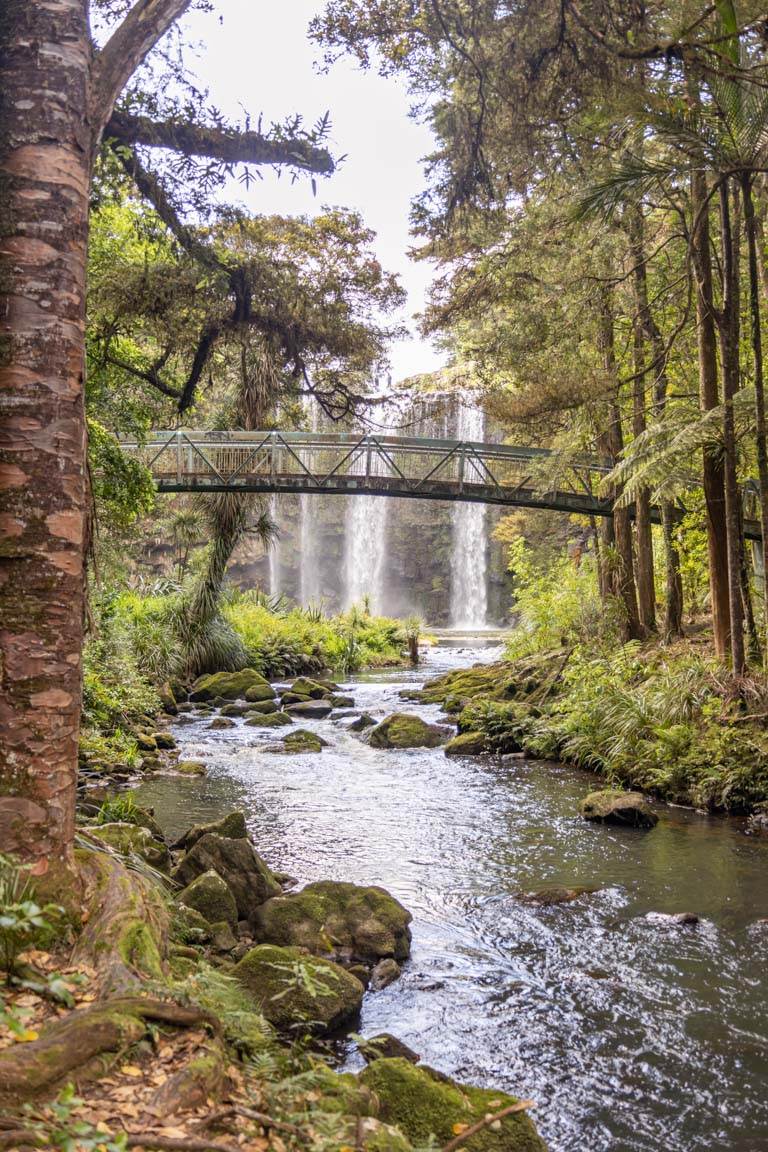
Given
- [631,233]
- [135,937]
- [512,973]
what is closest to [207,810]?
[512,973]

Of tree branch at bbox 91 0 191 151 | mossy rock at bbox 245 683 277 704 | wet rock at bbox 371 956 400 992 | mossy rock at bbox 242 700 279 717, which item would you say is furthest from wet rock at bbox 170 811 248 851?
mossy rock at bbox 245 683 277 704

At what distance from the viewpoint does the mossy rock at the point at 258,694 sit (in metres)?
17.0

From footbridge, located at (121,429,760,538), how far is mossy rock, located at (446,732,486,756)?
5.54 meters

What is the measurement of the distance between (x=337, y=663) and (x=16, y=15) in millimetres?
21459

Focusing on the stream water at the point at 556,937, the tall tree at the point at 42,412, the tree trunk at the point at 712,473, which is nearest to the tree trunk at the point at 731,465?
the tree trunk at the point at 712,473

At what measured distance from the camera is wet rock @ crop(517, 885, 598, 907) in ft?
Result: 21.1

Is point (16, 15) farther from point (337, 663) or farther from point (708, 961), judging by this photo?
point (337, 663)

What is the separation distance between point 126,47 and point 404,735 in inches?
403

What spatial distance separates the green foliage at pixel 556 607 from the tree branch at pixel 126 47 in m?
12.5

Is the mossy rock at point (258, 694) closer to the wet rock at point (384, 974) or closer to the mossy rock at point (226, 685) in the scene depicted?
the mossy rock at point (226, 685)

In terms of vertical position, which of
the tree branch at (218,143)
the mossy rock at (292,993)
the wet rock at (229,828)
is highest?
the tree branch at (218,143)

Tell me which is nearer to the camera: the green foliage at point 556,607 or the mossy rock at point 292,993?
the mossy rock at point 292,993

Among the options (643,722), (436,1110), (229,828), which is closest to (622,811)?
(643,722)

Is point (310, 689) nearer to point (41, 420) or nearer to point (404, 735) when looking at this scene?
point (404, 735)
